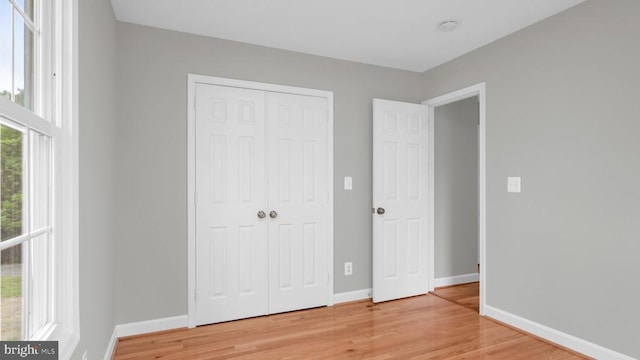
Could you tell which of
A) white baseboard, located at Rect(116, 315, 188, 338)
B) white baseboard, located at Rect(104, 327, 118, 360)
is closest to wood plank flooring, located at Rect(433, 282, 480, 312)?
white baseboard, located at Rect(116, 315, 188, 338)

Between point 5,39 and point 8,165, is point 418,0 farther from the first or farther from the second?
point 8,165

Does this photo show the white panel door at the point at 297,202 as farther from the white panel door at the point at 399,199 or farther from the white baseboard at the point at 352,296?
the white panel door at the point at 399,199

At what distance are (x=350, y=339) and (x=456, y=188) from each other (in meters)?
2.35

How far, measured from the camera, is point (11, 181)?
1.06 metres

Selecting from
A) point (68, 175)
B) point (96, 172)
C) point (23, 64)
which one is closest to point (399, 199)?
point (96, 172)

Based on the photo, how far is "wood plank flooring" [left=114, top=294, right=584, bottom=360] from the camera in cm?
245

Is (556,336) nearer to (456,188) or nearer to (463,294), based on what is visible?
(463,294)

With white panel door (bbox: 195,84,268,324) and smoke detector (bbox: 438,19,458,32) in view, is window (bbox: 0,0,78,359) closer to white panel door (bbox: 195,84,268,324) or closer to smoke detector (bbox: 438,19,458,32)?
white panel door (bbox: 195,84,268,324)

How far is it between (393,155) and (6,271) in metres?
3.20

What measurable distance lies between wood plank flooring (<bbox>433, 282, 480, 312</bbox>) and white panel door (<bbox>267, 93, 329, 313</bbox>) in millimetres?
1368

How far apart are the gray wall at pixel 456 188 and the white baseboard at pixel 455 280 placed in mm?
43

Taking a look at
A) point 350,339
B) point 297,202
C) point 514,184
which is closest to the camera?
point 350,339

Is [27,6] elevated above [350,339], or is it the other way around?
[27,6]

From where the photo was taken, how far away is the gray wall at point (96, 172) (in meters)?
1.63
